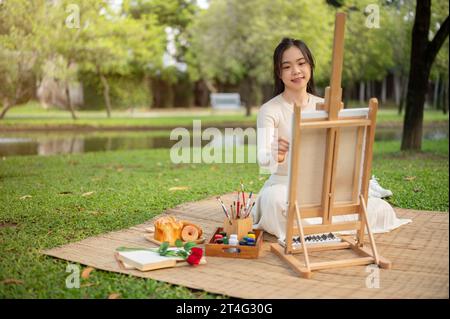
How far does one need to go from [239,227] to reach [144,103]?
1853 centimetres

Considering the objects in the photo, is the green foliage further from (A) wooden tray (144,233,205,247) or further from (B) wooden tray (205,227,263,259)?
(B) wooden tray (205,227,263,259)

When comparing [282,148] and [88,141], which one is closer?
[282,148]

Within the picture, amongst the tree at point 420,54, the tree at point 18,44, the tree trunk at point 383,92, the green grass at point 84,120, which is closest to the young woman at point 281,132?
the tree at point 18,44

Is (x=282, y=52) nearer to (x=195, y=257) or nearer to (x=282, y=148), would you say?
(x=282, y=148)

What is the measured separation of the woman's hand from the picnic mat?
62 cm

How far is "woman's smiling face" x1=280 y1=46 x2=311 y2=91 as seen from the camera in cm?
372

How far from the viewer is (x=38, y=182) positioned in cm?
648

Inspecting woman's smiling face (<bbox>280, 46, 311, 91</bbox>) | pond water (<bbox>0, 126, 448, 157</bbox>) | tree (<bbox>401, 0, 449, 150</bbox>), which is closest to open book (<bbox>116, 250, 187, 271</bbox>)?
woman's smiling face (<bbox>280, 46, 311, 91</bbox>)

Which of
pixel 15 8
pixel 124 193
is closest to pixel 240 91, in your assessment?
pixel 15 8

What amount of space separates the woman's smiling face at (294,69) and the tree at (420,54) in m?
4.84

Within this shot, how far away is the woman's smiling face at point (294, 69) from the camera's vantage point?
372 cm

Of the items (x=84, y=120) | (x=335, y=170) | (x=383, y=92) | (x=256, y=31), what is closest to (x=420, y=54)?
(x=335, y=170)

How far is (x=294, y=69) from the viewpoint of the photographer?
376 centimetres

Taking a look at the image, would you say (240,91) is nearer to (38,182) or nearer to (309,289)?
(38,182)
